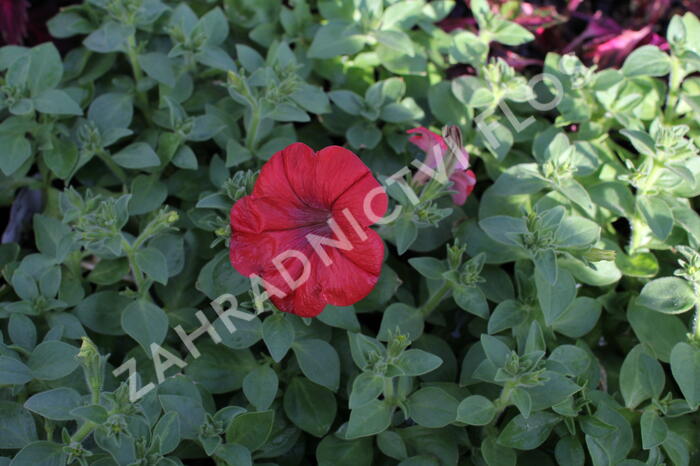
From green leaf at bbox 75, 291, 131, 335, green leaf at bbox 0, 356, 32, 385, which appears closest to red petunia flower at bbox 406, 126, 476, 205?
green leaf at bbox 75, 291, 131, 335

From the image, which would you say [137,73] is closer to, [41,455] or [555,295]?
[41,455]

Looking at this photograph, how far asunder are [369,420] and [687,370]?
668 mm

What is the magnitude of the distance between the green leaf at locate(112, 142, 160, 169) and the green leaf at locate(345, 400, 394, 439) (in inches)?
29.5

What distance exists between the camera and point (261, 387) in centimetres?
142

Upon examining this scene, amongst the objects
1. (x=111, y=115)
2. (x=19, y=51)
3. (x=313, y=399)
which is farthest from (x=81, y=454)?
(x=19, y=51)

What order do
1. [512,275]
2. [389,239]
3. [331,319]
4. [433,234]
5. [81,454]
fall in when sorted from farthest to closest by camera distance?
[512,275]
[433,234]
[389,239]
[331,319]
[81,454]

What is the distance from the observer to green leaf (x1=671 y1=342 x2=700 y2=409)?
4.48 feet

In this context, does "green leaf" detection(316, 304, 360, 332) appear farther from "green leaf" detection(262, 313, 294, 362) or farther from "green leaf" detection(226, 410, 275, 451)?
"green leaf" detection(226, 410, 275, 451)

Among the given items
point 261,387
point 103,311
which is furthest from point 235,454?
point 103,311

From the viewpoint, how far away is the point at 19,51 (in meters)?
1.72

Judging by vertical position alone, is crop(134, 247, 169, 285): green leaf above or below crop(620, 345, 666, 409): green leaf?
above

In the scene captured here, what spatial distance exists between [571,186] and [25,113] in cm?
129

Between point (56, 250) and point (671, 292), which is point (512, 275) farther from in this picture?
point (56, 250)

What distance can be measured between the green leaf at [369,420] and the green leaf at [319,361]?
0.36ft
